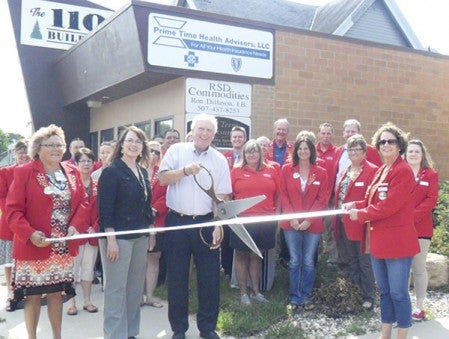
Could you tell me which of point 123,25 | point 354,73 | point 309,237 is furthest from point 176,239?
point 354,73

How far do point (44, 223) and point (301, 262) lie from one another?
298 centimetres

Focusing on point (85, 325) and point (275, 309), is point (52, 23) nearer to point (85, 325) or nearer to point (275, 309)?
point (85, 325)

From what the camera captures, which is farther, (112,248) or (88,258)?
(88,258)

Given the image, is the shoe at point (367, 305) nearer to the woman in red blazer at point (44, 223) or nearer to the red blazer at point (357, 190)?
the red blazer at point (357, 190)

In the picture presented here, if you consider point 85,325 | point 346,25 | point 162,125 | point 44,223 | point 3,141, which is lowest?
point 85,325

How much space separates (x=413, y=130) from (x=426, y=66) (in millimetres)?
1452

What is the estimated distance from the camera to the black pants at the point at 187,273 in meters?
4.73

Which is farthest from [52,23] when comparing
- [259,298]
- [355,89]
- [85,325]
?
[259,298]

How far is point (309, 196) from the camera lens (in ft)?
18.9

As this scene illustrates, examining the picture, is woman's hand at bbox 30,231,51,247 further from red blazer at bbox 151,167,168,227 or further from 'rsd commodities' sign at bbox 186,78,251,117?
'rsd commodities' sign at bbox 186,78,251,117

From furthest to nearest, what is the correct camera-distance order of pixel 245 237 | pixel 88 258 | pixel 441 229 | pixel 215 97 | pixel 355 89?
pixel 355 89, pixel 215 97, pixel 441 229, pixel 88 258, pixel 245 237

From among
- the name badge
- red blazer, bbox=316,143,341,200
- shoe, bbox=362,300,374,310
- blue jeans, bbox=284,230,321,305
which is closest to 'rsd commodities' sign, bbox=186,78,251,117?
red blazer, bbox=316,143,341,200

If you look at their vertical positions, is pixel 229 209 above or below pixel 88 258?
above

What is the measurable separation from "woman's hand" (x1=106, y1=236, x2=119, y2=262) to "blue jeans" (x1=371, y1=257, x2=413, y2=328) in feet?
7.48
